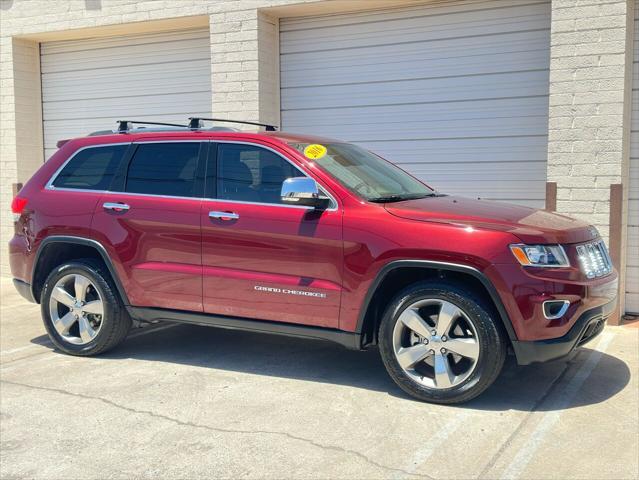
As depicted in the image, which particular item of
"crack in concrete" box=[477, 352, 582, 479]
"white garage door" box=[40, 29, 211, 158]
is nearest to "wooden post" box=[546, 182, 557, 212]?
"crack in concrete" box=[477, 352, 582, 479]

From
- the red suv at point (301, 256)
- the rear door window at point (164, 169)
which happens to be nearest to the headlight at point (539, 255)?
the red suv at point (301, 256)

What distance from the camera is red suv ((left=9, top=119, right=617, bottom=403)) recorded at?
178 inches

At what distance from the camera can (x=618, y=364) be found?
225 inches

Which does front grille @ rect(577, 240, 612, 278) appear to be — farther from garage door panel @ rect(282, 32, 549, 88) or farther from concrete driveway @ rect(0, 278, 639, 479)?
garage door panel @ rect(282, 32, 549, 88)

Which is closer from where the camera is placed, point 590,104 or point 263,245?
point 263,245

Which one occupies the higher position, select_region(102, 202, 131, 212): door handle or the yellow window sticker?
the yellow window sticker

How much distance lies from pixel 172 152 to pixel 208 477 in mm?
2915

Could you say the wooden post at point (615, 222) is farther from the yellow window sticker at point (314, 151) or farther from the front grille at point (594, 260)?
the yellow window sticker at point (314, 151)

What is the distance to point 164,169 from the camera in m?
5.76

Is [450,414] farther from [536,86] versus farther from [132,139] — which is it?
[536,86]

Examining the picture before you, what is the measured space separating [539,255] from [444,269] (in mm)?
607

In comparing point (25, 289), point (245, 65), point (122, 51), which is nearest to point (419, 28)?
point (245, 65)

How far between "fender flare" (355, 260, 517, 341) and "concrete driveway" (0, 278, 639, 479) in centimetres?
57

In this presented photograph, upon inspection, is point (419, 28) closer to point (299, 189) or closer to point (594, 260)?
point (299, 189)
